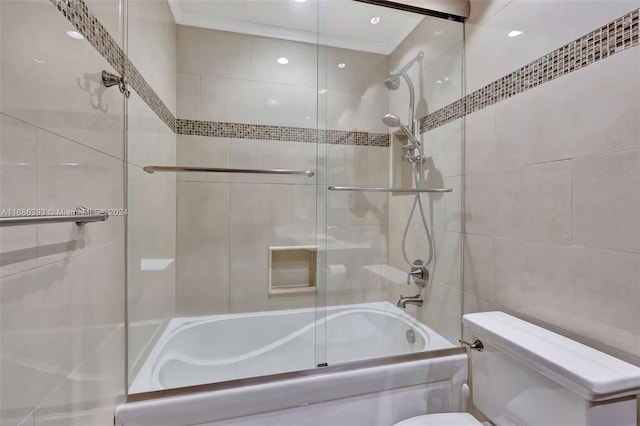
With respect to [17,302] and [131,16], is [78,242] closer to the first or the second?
[17,302]

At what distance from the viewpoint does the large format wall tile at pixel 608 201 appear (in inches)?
33.2

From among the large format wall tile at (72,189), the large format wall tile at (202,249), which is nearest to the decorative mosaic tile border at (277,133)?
the large format wall tile at (202,249)

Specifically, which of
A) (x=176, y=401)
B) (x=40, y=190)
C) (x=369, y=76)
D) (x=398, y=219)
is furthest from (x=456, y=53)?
(x=176, y=401)

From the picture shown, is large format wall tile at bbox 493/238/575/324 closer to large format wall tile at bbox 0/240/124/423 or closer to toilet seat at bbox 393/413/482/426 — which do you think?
toilet seat at bbox 393/413/482/426

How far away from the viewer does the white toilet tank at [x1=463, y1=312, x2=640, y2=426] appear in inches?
31.3

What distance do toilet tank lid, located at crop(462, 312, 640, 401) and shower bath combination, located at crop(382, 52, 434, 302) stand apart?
0.52 meters

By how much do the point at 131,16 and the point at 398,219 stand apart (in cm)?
165

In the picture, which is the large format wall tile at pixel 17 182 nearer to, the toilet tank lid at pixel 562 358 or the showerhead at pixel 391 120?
the toilet tank lid at pixel 562 358

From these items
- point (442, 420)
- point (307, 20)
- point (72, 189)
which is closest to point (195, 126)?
point (307, 20)

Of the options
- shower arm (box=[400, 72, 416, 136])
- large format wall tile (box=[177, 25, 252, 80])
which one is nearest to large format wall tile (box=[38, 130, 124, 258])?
large format wall tile (box=[177, 25, 252, 80])

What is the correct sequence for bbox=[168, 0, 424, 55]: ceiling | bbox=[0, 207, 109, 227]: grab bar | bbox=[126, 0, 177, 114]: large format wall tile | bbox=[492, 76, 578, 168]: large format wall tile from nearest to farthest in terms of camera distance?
1. bbox=[0, 207, 109, 227]: grab bar
2. bbox=[492, 76, 578, 168]: large format wall tile
3. bbox=[126, 0, 177, 114]: large format wall tile
4. bbox=[168, 0, 424, 55]: ceiling

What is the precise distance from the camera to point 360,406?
1.31 metres

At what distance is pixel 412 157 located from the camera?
67.4 inches

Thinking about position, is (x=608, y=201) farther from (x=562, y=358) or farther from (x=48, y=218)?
(x=48, y=218)
